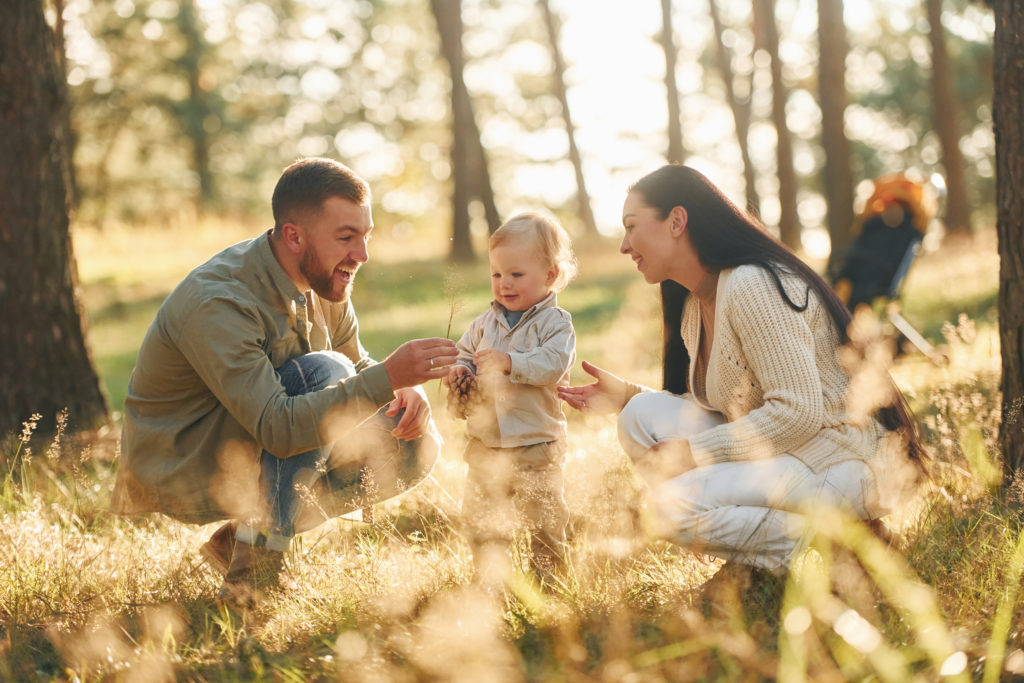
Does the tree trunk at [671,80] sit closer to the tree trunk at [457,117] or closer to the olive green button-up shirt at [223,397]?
the tree trunk at [457,117]

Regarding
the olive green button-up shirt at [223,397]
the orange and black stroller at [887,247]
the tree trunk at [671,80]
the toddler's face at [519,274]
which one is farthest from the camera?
the tree trunk at [671,80]

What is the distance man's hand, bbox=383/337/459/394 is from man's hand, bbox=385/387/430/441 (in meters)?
0.41

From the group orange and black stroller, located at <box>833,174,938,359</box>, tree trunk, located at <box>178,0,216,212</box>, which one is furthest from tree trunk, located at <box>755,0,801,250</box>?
tree trunk, located at <box>178,0,216,212</box>

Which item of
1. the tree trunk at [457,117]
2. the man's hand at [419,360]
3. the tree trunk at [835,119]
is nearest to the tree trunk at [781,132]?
the tree trunk at [835,119]

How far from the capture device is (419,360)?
3.24 meters

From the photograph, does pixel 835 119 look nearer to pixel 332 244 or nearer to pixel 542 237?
pixel 542 237

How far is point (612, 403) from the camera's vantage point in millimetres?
3746

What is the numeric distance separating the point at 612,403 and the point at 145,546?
191 cm

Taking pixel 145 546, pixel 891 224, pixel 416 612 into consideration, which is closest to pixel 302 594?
pixel 416 612

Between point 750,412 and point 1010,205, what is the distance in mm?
1567

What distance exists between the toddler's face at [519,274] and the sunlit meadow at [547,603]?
20 centimetres

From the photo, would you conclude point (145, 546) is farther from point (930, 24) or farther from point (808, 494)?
point (930, 24)

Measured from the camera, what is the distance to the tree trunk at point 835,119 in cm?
1343

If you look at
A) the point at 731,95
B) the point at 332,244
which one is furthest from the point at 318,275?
the point at 731,95
